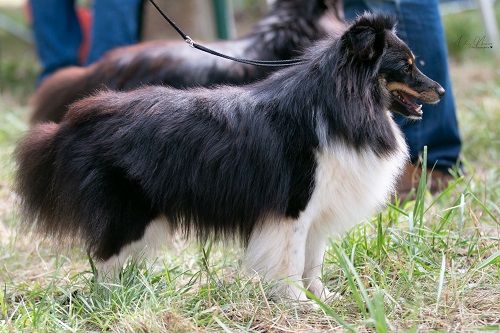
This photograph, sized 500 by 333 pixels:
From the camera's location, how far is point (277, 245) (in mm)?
3033

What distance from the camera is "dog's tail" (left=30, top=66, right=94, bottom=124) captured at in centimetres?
493

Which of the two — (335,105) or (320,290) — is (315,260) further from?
(335,105)

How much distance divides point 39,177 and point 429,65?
2266mm

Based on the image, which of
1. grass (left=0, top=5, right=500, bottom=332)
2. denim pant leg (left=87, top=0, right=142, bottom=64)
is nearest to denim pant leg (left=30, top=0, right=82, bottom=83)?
denim pant leg (left=87, top=0, right=142, bottom=64)

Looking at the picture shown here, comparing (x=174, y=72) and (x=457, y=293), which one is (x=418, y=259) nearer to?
(x=457, y=293)

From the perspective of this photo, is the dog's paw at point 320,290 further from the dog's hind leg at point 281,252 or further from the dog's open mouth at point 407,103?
the dog's open mouth at point 407,103

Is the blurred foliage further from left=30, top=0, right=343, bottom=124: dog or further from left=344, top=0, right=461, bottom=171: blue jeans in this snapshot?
→ left=344, top=0, right=461, bottom=171: blue jeans

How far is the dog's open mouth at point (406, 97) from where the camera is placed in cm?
304

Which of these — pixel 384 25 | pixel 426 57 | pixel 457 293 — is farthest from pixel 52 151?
pixel 426 57

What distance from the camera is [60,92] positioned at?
199 inches

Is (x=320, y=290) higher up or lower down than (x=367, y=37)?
lower down

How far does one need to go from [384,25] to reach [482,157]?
2440 mm

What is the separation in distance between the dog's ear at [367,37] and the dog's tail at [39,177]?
4.26ft

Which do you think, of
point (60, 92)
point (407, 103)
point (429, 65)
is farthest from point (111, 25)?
point (407, 103)
